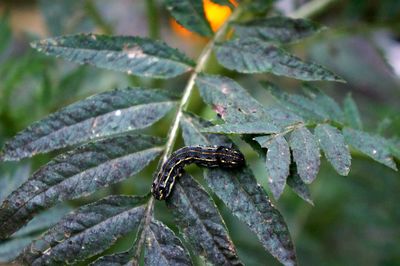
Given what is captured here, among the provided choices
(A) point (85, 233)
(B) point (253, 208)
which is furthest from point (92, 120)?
(B) point (253, 208)

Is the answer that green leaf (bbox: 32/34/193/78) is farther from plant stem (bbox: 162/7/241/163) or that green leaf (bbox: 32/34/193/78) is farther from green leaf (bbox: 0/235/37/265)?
green leaf (bbox: 0/235/37/265)

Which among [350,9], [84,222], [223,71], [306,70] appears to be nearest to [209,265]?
[84,222]

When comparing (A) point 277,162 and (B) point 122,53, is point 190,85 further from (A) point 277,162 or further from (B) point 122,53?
(A) point 277,162

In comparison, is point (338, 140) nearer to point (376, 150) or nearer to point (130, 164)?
point (376, 150)

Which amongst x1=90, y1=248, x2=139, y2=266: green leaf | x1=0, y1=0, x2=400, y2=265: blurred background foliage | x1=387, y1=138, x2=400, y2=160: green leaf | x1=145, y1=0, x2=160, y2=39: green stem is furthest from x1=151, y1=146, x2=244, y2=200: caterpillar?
x1=145, y1=0, x2=160, y2=39: green stem

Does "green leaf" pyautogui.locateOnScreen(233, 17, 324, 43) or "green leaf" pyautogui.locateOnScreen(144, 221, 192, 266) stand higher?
"green leaf" pyautogui.locateOnScreen(233, 17, 324, 43)

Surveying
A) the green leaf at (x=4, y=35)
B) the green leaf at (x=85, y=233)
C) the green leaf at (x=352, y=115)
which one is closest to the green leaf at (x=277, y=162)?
the green leaf at (x=85, y=233)
